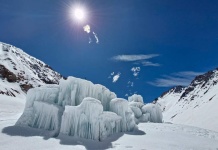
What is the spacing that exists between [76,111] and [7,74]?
83376 millimetres

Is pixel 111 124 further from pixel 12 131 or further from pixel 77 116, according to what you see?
pixel 12 131

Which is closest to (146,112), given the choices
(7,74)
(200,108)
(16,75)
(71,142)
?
(71,142)

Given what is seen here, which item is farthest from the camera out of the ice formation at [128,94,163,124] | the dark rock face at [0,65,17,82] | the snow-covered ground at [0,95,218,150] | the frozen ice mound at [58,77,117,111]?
the dark rock face at [0,65,17,82]

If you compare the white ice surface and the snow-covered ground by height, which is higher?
the white ice surface

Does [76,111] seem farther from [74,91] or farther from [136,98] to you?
[136,98]

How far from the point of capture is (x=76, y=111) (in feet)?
69.9

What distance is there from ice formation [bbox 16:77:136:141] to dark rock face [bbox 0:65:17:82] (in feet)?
250

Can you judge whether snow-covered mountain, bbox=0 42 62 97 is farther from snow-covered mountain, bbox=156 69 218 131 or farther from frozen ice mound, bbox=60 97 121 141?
frozen ice mound, bbox=60 97 121 141

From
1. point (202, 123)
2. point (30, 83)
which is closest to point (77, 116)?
point (202, 123)

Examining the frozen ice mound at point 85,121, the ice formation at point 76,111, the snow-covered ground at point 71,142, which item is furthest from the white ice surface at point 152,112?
the frozen ice mound at point 85,121

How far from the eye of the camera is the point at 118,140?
21.8 meters

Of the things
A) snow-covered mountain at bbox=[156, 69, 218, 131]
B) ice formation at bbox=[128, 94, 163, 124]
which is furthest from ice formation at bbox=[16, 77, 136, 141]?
snow-covered mountain at bbox=[156, 69, 218, 131]

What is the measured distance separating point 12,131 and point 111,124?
8294 millimetres

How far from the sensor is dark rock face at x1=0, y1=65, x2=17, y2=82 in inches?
3787
